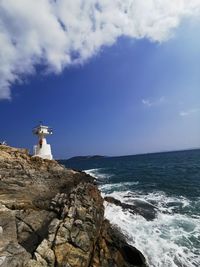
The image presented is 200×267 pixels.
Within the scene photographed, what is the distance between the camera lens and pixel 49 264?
9992 millimetres

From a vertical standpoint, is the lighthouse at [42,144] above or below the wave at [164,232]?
above

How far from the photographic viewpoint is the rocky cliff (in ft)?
34.1

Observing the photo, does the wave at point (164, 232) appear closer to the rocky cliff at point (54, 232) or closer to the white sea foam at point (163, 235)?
the white sea foam at point (163, 235)

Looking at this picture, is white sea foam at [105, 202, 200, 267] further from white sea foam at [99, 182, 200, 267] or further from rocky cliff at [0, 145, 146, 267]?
rocky cliff at [0, 145, 146, 267]

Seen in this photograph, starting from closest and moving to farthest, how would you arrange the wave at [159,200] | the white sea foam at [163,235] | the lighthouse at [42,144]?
the white sea foam at [163,235] < the wave at [159,200] < the lighthouse at [42,144]

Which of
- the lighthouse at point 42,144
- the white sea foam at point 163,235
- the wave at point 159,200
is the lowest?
the white sea foam at point 163,235

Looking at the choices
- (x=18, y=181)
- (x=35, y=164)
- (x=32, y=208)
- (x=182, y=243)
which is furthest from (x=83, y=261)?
(x=35, y=164)

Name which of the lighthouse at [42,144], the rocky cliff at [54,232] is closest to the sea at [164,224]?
the rocky cliff at [54,232]

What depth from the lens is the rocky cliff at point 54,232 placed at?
10.4 meters

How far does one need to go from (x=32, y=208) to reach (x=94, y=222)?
13.6 feet

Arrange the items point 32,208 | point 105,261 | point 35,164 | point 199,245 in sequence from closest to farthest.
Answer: point 105,261
point 32,208
point 199,245
point 35,164

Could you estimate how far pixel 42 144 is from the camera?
3572 cm

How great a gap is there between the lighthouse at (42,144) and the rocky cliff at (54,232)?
639 inches

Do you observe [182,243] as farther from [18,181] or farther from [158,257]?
[18,181]
